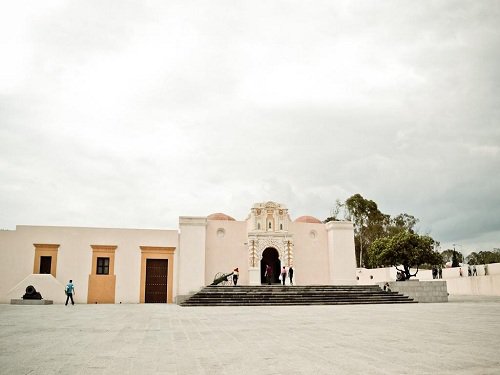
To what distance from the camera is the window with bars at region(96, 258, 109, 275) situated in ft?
78.3

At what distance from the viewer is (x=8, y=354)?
5.70 metres

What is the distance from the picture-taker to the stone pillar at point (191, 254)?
78.4 ft

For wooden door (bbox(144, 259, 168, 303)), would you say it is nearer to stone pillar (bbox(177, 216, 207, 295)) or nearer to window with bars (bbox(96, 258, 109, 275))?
stone pillar (bbox(177, 216, 207, 295))

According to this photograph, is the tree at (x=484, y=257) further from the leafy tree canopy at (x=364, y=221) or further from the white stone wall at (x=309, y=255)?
the white stone wall at (x=309, y=255)

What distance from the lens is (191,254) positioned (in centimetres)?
2434

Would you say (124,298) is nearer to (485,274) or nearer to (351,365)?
(351,365)

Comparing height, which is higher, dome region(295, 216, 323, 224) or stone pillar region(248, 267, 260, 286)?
dome region(295, 216, 323, 224)

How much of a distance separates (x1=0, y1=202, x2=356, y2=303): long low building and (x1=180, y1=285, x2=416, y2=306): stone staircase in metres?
2.66

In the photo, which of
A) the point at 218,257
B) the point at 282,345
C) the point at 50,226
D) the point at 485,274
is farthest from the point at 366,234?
the point at 282,345

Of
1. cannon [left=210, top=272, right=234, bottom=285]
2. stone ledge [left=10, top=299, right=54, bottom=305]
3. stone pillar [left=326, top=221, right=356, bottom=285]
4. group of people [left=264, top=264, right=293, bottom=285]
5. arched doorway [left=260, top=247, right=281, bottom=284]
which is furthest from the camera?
stone pillar [left=326, top=221, right=356, bottom=285]

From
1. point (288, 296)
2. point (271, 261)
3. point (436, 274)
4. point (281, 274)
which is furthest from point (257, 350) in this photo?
point (436, 274)

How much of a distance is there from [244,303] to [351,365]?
573 inches

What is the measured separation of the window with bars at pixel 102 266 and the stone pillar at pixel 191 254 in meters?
3.91

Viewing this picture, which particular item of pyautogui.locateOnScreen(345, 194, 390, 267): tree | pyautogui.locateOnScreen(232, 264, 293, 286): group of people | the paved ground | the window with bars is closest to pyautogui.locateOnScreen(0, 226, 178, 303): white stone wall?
the window with bars
